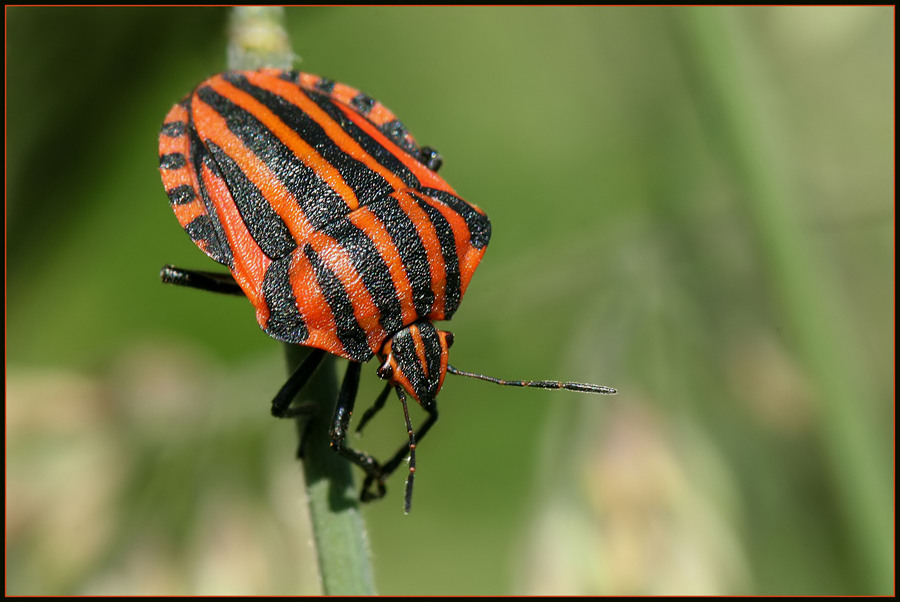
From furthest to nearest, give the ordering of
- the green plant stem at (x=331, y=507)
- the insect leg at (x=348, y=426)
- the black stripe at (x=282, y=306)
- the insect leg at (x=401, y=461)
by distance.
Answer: the insect leg at (x=401, y=461) → the black stripe at (x=282, y=306) → the insect leg at (x=348, y=426) → the green plant stem at (x=331, y=507)

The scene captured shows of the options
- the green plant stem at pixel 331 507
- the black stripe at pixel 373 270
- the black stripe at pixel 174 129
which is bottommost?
the green plant stem at pixel 331 507

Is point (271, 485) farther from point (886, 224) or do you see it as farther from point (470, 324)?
point (886, 224)

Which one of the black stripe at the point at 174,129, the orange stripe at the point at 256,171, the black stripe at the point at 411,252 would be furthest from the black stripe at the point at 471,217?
the black stripe at the point at 174,129

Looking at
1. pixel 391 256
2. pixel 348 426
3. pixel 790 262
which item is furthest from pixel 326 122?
pixel 790 262

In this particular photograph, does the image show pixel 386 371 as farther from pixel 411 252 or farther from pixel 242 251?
pixel 242 251

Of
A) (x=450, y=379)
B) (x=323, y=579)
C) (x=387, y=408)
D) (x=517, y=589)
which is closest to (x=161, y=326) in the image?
(x=387, y=408)

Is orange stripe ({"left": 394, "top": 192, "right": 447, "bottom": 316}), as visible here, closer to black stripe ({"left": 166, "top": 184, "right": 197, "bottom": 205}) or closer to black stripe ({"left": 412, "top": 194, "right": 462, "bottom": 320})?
black stripe ({"left": 412, "top": 194, "right": 462, "bottom": 320})

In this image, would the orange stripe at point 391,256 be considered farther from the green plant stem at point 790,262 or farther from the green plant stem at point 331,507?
the green plant stem at point 790,262
